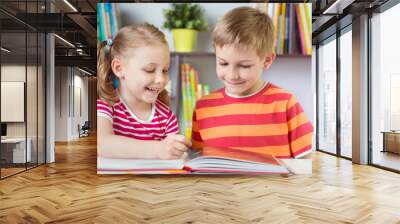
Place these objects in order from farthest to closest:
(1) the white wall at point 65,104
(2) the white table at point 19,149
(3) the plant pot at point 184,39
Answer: (1) the white wall at point 65,104 < (2) the white table at point 19,149 < (3) the plant pot at point 184,39

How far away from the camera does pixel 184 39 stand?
5801 millimetres

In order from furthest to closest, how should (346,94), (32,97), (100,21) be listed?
1. (346,94)
2. (32,97)
3. (100,21)

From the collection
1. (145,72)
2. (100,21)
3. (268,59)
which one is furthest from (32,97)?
(268,59)

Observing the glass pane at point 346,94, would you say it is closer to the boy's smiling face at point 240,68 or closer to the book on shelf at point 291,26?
the book on shelf at point 291,26

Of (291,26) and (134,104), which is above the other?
(291,26)

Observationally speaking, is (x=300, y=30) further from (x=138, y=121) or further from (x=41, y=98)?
(x=41, y=98)

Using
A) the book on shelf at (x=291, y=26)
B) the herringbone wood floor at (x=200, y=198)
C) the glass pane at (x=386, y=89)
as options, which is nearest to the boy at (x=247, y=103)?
the book on shelf at (x=291, y=26)

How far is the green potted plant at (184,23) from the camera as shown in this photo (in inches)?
229

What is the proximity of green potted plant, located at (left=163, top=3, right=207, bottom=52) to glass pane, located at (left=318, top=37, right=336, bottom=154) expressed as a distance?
4.64 m

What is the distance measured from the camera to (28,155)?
7.04 meters

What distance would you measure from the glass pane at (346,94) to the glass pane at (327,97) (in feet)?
1.54

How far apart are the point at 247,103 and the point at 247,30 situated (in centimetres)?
103

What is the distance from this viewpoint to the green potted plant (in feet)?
19.1

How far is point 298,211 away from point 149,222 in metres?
1.48
